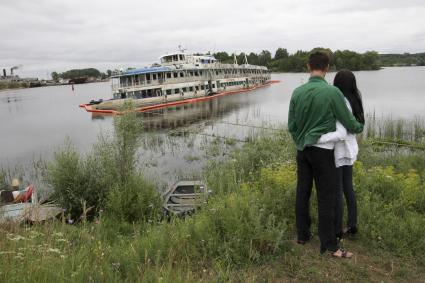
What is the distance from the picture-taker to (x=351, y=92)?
4.20 meters

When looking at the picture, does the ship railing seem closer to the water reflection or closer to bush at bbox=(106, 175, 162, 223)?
the water reflection

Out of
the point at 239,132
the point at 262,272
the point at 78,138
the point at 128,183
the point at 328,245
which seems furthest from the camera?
the point at 78,138

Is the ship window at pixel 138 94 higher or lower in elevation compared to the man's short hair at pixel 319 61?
lower

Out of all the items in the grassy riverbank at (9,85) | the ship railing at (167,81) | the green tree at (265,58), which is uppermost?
the green tree at (265,58)

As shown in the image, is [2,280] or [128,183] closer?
[2,280]

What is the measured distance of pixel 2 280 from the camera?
2.81 metres

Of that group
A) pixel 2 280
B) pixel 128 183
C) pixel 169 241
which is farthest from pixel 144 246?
pixel 128 183

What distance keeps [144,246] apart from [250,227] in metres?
Result: 1.26

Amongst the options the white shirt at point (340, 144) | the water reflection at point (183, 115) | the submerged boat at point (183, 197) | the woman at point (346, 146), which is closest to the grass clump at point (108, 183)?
the submerged boat at point (183, 197)

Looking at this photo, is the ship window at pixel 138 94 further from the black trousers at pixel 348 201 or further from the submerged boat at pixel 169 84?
the black trousers at pixel 348 201

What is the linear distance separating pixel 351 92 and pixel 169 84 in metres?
35.5

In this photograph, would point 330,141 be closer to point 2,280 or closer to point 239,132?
point 2,280

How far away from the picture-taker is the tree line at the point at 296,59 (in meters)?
119

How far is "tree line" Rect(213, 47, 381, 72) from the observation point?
118631mm
